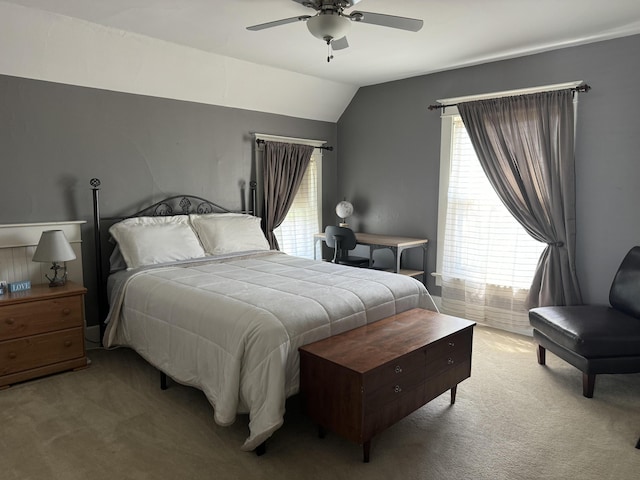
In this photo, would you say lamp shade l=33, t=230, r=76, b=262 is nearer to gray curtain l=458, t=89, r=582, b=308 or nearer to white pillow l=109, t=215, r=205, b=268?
white pillow l=109, t=215, r=205, b=268

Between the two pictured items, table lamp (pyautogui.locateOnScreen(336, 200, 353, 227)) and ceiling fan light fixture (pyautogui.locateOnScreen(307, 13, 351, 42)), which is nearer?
ceiling fan light fixture (pyautogui.locateOnScreen(307, 13, 351, 42))

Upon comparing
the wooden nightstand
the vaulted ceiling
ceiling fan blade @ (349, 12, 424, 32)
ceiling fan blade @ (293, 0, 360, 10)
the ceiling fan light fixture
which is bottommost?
the wooden nightstand

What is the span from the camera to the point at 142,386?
9.60 ft

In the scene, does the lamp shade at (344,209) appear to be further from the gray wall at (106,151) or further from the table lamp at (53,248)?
the table lamp at (53,248)

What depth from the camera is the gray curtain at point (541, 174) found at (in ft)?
11.9

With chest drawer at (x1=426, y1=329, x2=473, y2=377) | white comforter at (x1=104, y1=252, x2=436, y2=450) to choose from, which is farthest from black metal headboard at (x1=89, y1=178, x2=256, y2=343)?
chest drawer at (x1=426, y1=329, x2=473, y2=377)

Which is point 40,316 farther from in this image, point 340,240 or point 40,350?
point 340,240

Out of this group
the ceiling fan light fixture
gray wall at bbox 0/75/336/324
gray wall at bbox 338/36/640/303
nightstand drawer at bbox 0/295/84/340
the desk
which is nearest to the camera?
the ceiling fan light fixture

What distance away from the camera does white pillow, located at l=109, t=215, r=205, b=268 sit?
342cm

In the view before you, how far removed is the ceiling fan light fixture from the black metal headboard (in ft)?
7.21

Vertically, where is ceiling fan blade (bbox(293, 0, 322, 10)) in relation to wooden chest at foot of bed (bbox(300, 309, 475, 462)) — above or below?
above

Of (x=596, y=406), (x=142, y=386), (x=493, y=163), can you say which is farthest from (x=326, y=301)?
(x=493, y=163)

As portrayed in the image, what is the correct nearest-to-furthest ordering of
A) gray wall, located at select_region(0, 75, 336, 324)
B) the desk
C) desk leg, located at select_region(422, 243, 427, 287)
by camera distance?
gray wall, located at select_region(0, 75, 336, 324), the desk, desk leg, located at select_region(422, 243, 427, 287)

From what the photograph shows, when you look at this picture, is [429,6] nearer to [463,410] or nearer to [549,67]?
[549,67]
